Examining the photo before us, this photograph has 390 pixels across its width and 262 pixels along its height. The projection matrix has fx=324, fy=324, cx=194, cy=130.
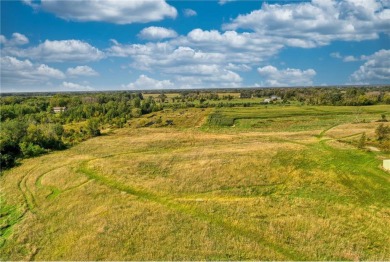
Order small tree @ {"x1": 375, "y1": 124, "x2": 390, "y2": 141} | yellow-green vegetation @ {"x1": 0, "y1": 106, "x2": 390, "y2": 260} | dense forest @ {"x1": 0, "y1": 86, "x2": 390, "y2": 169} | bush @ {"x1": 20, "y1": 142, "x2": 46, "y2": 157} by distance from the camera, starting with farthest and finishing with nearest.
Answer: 1. dense forest @ {"x1": 0, "y1": 86, "x2": 390, "y2": 169}
2. bush @ {"x1": 20, "y1": 142, "x2": 46, "y2": 157}
3. small tree @ {"x1": 375, "y1": 124, "x2": 390, "y2": 141}
4. yellow-green vegetation @ {"x1": 0, "y1": 106, "x2": 390, "y2": 260}

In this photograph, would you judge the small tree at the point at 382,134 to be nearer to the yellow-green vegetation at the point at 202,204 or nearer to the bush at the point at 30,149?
the yellow-green vegetation at the point at 202,204

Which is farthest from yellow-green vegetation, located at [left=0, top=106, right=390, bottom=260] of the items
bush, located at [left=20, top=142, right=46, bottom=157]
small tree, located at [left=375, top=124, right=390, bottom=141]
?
bush, located at [left=20, top=142, right=46, bottom=157]

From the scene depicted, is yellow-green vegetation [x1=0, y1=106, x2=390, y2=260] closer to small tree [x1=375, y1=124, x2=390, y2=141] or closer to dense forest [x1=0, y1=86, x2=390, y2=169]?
small tree [x1=375, y1=124, x2=390, y2=141]

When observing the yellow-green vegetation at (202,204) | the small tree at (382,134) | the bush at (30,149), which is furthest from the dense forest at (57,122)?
the yellow-green vegetation at (202,204)

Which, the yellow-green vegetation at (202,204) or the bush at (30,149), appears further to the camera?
the bush at (30,149)

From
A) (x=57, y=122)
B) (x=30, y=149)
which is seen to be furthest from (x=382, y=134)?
(x=57, y=122)

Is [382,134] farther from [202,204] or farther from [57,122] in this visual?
[57,122]

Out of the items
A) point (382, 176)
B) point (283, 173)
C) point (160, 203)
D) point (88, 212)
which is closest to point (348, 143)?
point (382, 176)

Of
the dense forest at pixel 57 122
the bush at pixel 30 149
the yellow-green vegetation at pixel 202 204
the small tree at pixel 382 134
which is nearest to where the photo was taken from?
the yellow-green vegetation at pixel 202 204

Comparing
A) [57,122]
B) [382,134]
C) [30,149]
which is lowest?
[30,149]
